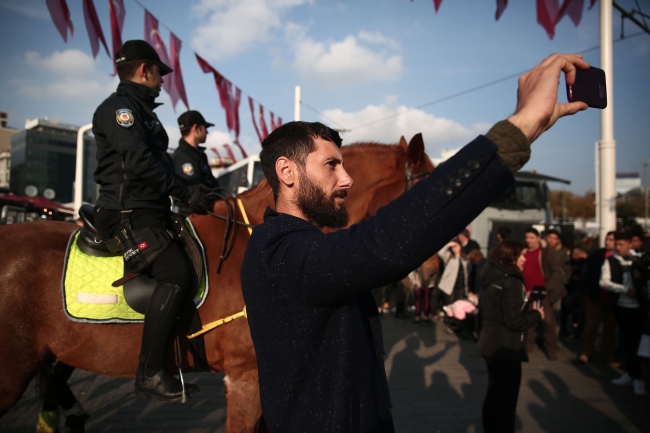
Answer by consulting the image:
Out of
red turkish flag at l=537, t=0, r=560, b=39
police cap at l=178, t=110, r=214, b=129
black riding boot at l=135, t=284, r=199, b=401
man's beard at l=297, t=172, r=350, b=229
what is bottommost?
black riding boot at l=135, t=284, r=199, b=401

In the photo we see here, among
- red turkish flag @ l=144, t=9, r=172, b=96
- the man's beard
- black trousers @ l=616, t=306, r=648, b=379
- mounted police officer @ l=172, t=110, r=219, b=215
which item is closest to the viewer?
the man's beard

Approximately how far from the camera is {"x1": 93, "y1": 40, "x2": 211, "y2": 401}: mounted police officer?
2980mm

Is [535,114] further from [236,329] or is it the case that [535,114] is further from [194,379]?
[194,379]

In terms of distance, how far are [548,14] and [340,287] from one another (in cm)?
822

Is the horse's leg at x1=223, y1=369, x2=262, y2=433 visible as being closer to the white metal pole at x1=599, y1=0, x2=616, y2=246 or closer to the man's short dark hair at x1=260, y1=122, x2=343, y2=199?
the man's short dark hair at x1=260, y1=122, x2=343, y2=199

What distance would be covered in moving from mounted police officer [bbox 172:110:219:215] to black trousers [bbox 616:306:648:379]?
6020 mm

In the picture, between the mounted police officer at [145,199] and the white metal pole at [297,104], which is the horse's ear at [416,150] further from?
the white metal pole at [297,104]

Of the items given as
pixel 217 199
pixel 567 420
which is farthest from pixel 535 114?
pixel 567 420

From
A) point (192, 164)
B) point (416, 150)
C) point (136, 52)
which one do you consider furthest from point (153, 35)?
point (416, 150)

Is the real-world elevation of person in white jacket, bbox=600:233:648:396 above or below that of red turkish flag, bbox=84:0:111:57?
below

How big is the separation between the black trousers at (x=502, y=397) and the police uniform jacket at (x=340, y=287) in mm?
3030

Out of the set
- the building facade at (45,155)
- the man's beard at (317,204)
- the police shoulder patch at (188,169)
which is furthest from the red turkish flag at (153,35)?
the building facade at (45,155)

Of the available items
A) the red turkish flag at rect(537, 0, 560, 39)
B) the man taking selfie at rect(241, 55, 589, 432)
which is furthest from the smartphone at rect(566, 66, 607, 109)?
the red turkish flag at rect(537, 0, 560, 39)

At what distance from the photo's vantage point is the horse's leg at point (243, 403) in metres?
2.92
